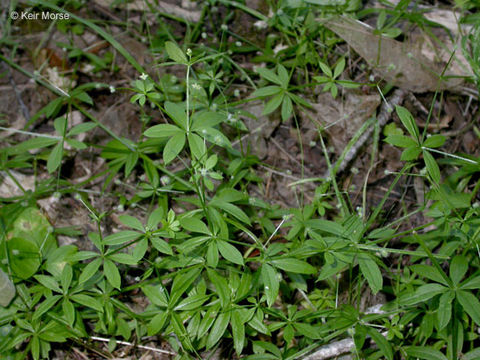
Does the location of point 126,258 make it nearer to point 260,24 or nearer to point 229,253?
point 229,253

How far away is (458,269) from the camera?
225 cm

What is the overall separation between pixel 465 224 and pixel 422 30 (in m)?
2.03

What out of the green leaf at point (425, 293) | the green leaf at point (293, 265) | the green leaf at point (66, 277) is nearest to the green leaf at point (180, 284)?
the green leaf at point (293, 265)

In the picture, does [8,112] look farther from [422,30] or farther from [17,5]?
[422,30]

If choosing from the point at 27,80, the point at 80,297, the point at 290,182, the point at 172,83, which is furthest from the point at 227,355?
the point at 27,80

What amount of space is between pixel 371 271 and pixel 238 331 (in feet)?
2.45

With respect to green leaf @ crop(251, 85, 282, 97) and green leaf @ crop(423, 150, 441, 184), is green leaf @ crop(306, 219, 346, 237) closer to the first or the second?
green leaf @ crop(423, 150, 441, 184)

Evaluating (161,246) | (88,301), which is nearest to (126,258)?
(161,246)

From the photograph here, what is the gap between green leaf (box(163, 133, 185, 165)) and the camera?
214cm

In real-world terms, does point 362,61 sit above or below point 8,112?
above

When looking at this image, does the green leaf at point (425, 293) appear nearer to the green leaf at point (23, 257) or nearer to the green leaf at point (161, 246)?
the green leaf at point (161, 246)

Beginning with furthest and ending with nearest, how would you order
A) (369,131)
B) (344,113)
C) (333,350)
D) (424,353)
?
1. (344,113)
2. (369,131)
3. (333,350)
4. (424,353)

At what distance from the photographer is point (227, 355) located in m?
2.50

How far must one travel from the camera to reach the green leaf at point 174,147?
214cm
